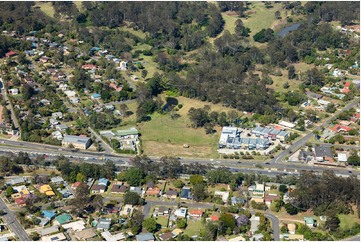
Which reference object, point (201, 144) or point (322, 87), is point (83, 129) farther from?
point (322, 87)

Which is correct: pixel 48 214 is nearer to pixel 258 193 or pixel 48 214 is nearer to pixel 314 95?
pixel 258 193

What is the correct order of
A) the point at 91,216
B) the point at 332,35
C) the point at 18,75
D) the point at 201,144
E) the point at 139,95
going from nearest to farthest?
the point at 91,216, the point at 201,144, the point at 139,95, the point at 18,75, the point at 332,35

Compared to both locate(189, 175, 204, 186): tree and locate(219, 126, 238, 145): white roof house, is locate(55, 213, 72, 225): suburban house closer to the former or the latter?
locate(189, 175, 204, 186): tree

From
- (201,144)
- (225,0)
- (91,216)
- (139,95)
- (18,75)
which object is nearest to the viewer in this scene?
(91,216)

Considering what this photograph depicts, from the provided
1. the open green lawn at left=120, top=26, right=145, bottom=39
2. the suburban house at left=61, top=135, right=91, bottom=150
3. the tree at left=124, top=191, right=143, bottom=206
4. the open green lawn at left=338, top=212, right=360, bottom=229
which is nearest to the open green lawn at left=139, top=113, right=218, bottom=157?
the suburban house at left=61, top=135, right=91, bottom=150

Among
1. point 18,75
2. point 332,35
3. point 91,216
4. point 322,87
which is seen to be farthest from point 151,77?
point 91,216

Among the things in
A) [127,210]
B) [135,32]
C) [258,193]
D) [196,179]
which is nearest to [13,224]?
[127,210]
